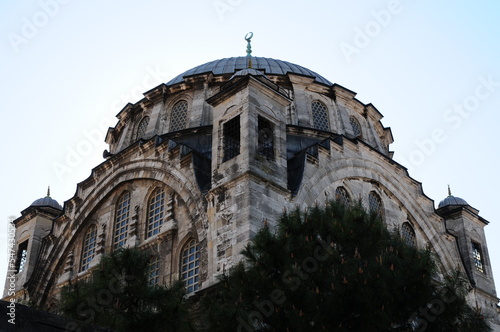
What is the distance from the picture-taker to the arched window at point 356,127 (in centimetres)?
3023

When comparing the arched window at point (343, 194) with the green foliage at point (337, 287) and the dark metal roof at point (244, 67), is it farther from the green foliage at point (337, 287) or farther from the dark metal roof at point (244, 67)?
the green foliage at point (337, 287)

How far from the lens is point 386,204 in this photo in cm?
2630

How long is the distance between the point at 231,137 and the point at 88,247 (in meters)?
8.23

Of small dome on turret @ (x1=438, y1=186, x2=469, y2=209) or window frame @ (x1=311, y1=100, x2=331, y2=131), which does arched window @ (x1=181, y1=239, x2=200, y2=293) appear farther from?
small dome on turret @ (x1=438, y1=186, x2=469, y2=209)

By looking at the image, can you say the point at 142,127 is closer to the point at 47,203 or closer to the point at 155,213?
the point at 47,203

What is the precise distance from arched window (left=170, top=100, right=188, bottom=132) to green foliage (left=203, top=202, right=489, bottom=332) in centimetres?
1446

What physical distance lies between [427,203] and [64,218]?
14955 mm

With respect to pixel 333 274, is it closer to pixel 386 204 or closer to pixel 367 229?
pixel 367 229

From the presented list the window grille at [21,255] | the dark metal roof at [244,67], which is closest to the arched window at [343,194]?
the dark metal roof at [244,67]

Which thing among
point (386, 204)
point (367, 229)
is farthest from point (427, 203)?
point (367, 229)

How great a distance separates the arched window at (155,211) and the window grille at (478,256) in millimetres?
13457

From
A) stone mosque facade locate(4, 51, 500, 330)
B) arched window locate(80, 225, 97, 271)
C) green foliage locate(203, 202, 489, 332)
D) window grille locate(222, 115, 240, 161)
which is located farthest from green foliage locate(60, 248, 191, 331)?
arched window locate(80, 225, 97, 271)

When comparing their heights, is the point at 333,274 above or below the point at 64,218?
below

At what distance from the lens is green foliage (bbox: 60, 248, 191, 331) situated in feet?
46.7
